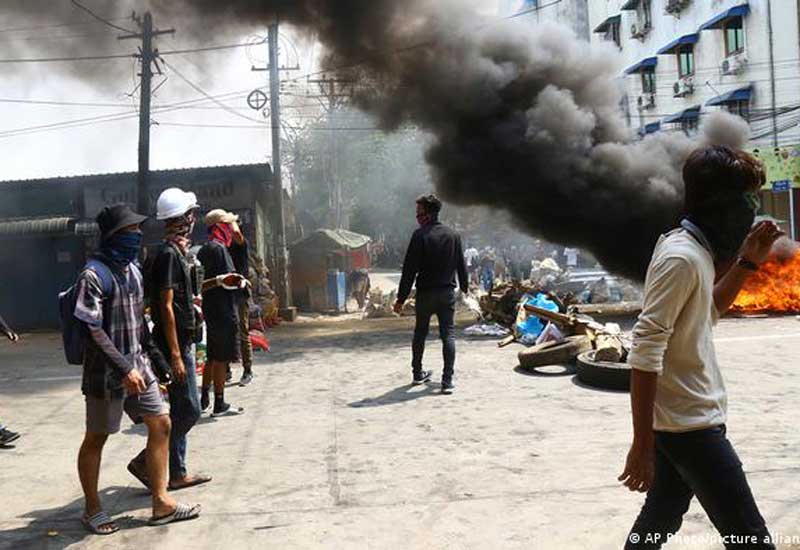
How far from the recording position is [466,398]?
6.00 m

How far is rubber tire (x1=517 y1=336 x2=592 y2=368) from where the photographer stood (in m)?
7.01

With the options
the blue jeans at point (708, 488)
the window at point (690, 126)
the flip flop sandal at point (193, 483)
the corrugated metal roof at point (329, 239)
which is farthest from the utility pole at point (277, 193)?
the window at point (690, 126)

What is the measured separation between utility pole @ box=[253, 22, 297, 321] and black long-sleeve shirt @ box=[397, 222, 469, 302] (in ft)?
32.2

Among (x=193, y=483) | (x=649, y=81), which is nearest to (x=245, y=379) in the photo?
(x=193, y=483)

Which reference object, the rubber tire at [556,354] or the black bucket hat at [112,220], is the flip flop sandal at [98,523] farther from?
the rubber tire at [556,354]

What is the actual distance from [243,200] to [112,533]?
1274cm

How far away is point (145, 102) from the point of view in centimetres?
1438

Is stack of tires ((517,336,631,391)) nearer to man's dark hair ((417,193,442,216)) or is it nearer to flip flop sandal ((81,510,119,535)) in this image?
man's dark hair ((417,193,442,216))

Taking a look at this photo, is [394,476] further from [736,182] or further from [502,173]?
[502,173]

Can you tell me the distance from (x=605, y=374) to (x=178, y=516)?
397cm

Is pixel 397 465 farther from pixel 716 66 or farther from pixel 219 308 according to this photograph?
pixel 716 66

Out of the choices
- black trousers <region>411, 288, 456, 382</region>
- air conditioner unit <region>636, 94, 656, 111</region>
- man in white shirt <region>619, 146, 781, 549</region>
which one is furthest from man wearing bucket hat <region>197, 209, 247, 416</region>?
air conditioner unit <region>636, 94, 656, 111</region>

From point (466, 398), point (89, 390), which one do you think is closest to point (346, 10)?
point (466, 398)

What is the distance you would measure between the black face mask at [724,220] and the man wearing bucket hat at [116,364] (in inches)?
99.0
